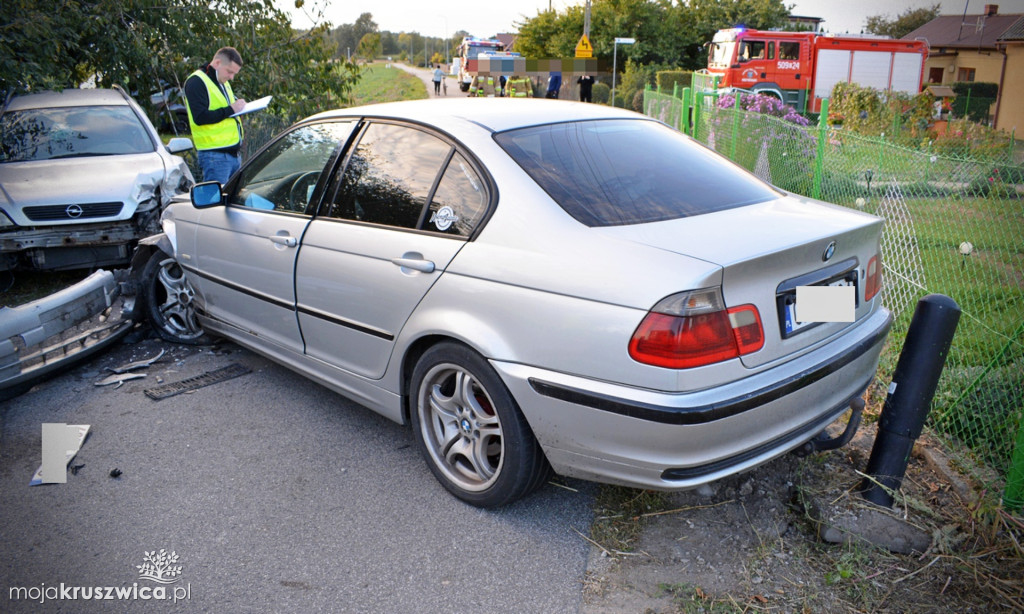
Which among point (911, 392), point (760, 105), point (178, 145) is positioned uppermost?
point (760, 105)

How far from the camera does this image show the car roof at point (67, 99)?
7.60 meters

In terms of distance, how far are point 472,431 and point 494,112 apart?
1468 mm

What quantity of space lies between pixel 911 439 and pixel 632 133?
181cm

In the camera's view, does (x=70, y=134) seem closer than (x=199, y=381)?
No

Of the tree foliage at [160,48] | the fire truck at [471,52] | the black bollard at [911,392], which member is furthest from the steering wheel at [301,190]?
the fire truck at [471,52]

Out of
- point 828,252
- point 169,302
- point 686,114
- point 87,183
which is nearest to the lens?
point 828,252

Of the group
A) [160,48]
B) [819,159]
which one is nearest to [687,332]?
[819,159]

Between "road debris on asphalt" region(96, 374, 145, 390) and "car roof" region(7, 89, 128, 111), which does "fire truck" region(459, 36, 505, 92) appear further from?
"road debris on asphalt" region(96, 374, 145, 390)

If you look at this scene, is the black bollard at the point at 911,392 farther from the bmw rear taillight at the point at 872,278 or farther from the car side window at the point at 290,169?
the car side window at the point at 290,169

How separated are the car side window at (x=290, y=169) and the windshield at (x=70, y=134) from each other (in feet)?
12.4

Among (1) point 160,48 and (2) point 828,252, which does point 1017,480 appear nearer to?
(2) point 828,252

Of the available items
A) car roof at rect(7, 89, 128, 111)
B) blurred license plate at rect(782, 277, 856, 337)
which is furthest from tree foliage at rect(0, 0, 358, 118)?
blurred license plate at rect(782, 277, 856, 337)

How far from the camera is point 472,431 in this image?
3160 millimetres

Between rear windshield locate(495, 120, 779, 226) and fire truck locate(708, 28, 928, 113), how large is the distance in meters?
23.2
